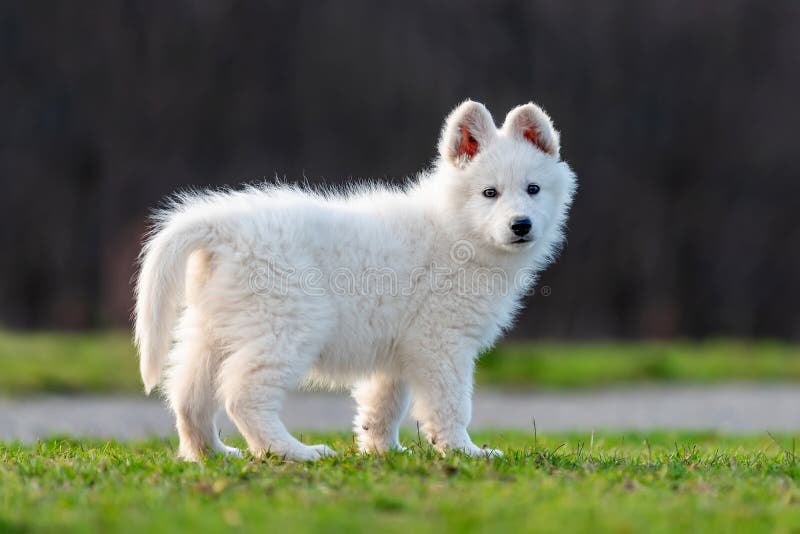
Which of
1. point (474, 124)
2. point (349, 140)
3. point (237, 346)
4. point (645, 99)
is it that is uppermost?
point (645, 99)

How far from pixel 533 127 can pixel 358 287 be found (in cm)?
161

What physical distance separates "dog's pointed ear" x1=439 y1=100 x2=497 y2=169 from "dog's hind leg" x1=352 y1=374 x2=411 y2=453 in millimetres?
1435

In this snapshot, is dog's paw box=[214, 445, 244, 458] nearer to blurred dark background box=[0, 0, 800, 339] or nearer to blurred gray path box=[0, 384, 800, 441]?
blurred gray path box=[0, 384, 800, 441]

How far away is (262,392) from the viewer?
17.5ft

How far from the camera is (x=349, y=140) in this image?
55.9ft

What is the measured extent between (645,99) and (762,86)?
262 cm

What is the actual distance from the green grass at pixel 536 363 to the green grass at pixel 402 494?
26.2 feet

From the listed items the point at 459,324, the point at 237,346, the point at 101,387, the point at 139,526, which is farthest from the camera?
the point at 101,387

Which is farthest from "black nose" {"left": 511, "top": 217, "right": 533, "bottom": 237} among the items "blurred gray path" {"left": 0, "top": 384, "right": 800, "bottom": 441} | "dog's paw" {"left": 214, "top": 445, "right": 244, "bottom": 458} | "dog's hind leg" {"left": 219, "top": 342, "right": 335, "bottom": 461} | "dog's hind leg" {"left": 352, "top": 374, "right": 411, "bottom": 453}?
"blurred gray path" {"left": 0, "top": 384, "right": 800, "bottom": 441}

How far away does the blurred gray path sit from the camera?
11023mm

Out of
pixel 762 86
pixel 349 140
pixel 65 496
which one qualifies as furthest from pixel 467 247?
pixel 762 86

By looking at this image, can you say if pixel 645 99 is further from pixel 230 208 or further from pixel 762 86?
pixel 230 208

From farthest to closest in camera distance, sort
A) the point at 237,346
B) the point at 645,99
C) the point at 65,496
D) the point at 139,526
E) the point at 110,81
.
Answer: the point at 645,99 < the point at 110,81 < the point at 237,346 < the point at 65,496 < the point at 139,526

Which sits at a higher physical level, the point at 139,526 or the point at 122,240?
the point at 122,240
